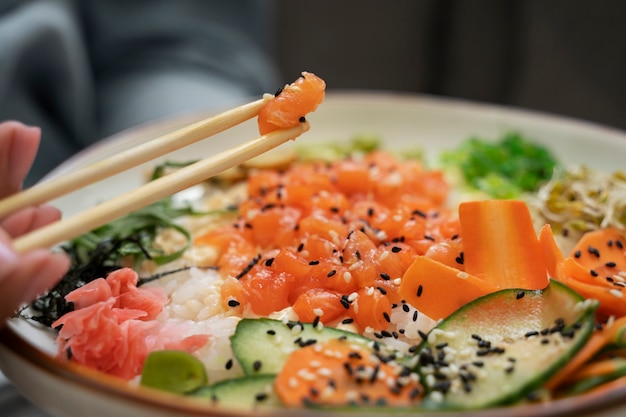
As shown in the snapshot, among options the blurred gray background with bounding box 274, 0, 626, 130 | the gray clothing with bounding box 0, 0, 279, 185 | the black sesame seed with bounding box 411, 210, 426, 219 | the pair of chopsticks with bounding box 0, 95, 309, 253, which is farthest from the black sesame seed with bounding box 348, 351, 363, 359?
the blurred gray background with bounding box 274, 0, 626, 130

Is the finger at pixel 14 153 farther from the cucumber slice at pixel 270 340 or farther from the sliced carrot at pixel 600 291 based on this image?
the sliced carrot at pixel 600 291

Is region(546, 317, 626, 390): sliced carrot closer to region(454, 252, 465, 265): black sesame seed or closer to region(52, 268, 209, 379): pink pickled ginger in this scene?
region(454, 252, 465, 265): black sesame seed

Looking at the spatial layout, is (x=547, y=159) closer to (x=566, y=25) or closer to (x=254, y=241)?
(x=254, y=241)

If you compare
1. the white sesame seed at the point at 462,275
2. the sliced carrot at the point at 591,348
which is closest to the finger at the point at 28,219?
the white sesame seed at the point at 462,275

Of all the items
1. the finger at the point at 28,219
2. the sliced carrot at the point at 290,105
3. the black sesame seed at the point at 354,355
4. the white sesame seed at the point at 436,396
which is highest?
the sliced carrot at the point at 290,105

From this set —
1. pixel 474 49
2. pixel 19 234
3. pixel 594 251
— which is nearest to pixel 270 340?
pixel 19 234

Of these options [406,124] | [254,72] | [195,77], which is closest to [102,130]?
[195,77]

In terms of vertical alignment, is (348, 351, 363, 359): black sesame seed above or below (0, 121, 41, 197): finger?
below
